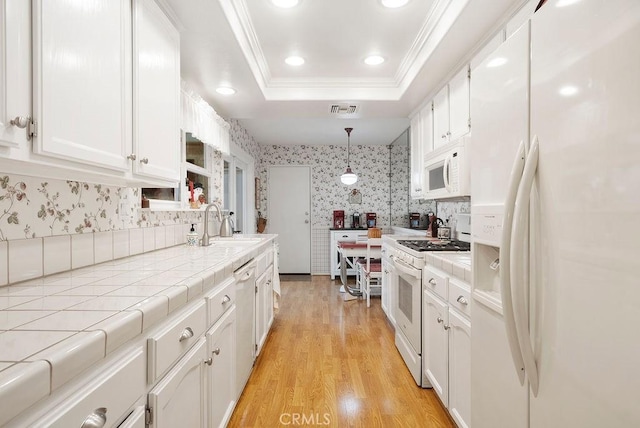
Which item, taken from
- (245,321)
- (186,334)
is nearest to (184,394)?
(186,334)

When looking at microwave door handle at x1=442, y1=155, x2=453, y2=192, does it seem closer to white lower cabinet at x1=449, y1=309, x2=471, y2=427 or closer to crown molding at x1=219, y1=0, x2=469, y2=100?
crown molding at x1=219, y1=0, x2=469, y2=100

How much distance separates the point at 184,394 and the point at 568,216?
1.23 meters

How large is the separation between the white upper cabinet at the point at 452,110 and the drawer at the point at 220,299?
1.86 meters

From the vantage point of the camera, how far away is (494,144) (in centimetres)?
113

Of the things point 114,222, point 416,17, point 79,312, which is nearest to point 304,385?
point 114,222

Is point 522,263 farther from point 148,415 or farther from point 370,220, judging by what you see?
point 370,220

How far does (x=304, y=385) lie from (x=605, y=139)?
2.17 metres

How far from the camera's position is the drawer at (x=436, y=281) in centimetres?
185

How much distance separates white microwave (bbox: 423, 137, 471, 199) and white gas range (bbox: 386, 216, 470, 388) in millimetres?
404

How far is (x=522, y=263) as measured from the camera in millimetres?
921

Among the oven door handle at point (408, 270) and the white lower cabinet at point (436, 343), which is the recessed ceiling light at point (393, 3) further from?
the white lower cabinet at point (436, 343)

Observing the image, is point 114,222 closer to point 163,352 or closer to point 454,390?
point 163,352

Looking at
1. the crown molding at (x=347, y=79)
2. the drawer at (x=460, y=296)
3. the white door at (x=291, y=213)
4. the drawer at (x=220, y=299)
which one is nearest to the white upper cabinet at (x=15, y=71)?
the drawer at (x=220, y=299)

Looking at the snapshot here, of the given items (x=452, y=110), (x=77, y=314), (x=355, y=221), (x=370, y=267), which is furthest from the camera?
(x=355, y=221)
